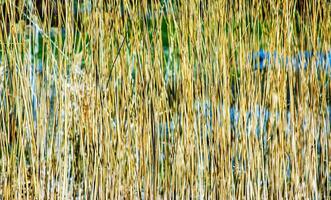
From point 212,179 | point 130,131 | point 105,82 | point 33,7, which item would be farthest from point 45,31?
point 212,179

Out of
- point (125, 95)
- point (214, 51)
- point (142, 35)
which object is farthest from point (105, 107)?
point (214, 51)

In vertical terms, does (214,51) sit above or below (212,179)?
above

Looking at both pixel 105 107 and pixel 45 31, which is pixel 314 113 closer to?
pixel 105 107

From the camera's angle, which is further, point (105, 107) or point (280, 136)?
point (280, 136)

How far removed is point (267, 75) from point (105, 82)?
42 cm

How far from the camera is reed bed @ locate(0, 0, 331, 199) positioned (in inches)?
44.7

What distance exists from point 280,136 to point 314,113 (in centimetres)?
12

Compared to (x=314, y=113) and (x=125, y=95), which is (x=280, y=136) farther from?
(x=125, y=95)

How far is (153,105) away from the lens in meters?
1.16

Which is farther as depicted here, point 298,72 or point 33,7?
point 298,72

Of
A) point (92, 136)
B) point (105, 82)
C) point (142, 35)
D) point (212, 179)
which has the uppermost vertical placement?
point (142, 35)

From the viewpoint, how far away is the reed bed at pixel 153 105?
1136mm

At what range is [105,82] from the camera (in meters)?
1.15

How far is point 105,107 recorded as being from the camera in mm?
1143
